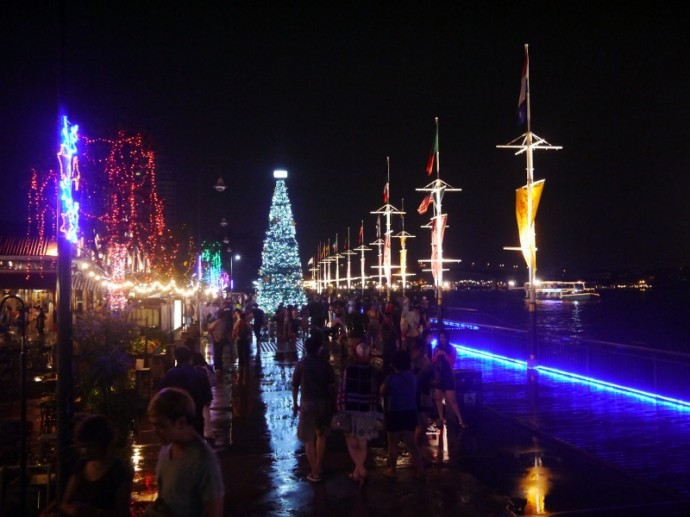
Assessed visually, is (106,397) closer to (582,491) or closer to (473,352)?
(582,491)

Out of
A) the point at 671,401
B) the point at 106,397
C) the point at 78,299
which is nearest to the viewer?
the point at 106,397

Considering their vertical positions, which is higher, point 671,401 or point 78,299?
point 78,299

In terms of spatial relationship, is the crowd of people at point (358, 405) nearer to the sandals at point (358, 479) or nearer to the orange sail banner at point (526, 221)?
the sandals at point (358, 479)

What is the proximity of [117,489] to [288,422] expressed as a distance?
8.81 m

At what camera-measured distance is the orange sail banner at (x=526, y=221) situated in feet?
65.1

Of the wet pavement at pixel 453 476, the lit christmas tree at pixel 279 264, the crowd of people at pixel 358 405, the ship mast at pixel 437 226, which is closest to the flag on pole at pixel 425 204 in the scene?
the ship mast at pixel 437 226

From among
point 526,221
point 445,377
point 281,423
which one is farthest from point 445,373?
point 526,221

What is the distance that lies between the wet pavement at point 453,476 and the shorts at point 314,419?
0.58m

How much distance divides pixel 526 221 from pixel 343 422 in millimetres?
12494

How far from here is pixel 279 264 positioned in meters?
49.4

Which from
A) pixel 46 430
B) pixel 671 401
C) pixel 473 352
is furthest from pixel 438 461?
pixel 473 352

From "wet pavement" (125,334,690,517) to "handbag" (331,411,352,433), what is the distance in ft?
2.17

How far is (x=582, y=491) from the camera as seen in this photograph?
8.47 metres

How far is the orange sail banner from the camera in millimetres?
19844
